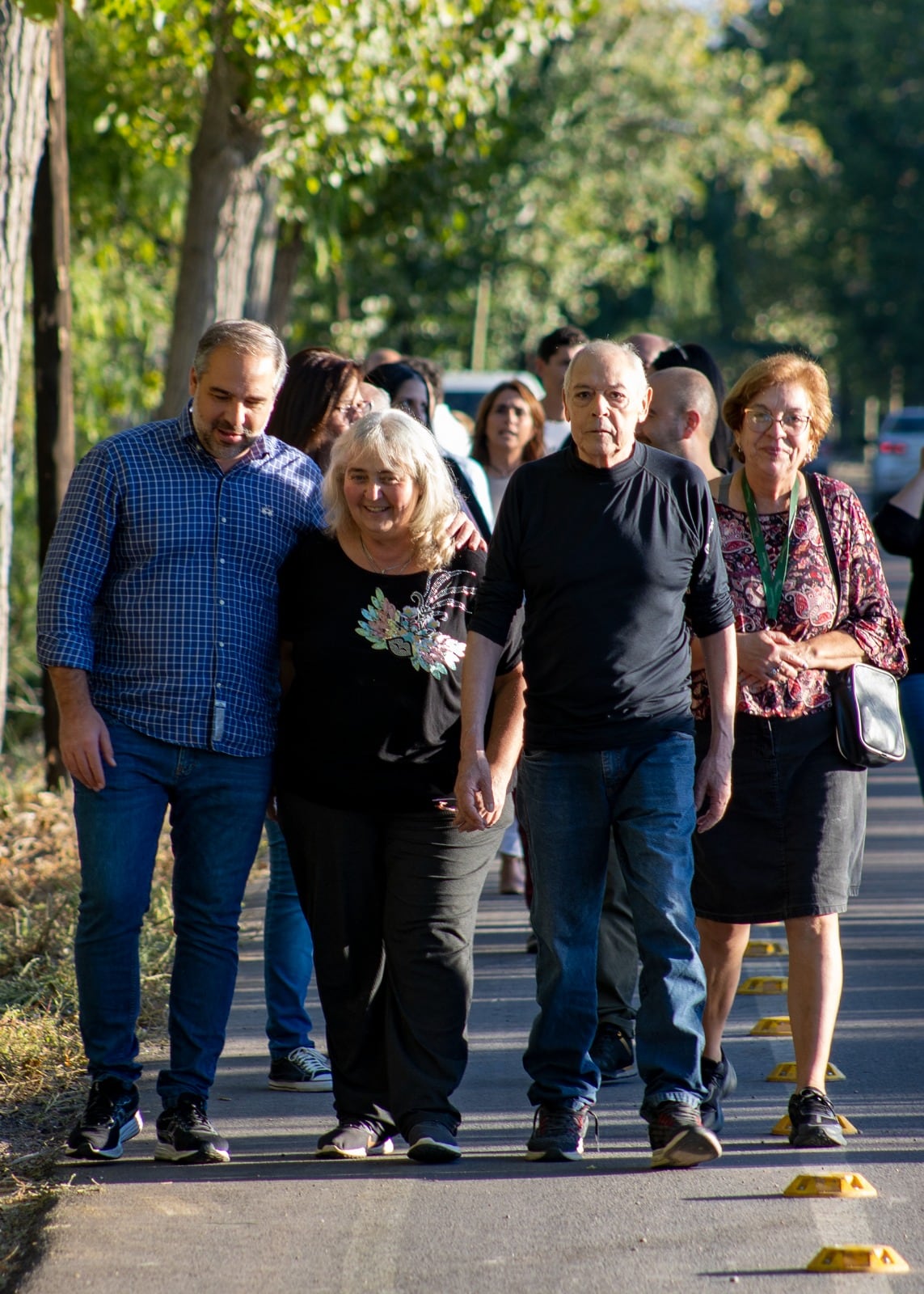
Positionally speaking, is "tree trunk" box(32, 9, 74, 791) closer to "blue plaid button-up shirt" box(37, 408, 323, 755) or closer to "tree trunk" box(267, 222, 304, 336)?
"blue plaid button-up shirt" box(37, 408, 323, 755)

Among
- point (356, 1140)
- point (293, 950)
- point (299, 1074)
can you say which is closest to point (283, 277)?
point (293, 950)

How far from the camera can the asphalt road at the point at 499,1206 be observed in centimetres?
370

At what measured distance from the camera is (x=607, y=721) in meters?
4.34

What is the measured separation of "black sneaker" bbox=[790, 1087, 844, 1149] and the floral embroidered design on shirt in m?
1.38

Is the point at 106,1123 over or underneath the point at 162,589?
underneath

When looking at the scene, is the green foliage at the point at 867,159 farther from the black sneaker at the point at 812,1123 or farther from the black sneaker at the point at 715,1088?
the black sneaker at the point at 812,1123

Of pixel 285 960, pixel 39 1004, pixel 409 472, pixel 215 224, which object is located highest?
pixel 215 224

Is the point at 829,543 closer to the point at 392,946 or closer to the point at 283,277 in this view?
the point at 392,946

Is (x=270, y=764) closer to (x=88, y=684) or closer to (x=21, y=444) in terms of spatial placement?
(x=88, y=684)

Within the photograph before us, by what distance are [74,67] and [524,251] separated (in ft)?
42.4

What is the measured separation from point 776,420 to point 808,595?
18.1 inches

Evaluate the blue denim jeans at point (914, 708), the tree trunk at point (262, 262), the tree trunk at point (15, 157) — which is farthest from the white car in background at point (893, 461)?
the blue denim jeans at point (914, 708)

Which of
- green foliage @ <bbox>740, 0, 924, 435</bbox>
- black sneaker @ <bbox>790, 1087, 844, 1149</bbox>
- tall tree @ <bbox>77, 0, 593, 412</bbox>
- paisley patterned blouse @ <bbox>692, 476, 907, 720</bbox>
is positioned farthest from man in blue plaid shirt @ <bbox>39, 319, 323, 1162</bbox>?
green foliage @ <bbox>740, 0, 924, 435</bbox>

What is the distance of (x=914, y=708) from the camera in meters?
5.65
